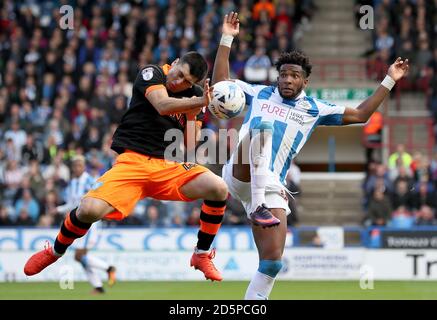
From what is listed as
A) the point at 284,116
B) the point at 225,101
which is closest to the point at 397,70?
the point at 284,116

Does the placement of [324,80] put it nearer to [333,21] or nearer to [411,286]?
[333,21]

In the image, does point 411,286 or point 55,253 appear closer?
point 55,253

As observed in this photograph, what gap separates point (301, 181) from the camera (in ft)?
75.3

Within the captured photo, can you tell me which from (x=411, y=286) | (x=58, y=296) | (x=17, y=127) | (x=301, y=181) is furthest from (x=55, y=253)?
(x=301, y=181)

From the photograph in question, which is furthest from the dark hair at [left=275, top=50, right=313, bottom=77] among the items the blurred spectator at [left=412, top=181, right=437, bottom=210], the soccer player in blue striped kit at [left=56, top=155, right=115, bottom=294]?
the blurred spectator at [left=412, top=181, right=437, bottom=210]

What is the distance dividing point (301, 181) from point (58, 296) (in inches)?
372

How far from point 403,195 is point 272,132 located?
1048 cm

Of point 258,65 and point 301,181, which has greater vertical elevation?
point 258,65

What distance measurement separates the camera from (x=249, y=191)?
10164mm

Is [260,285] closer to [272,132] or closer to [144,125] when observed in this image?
[272,132]

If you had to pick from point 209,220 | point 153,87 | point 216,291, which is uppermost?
point 153,87

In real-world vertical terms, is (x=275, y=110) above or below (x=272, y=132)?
above

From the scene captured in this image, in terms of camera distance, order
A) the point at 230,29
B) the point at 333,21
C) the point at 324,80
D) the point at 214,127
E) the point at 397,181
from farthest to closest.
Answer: the point at 333,21 < the point at 324,80 < the point at 214,127 < the point at 397,181 < the point at 230,29

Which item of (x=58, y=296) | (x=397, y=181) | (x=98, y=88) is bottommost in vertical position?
(x=58, y=296)
